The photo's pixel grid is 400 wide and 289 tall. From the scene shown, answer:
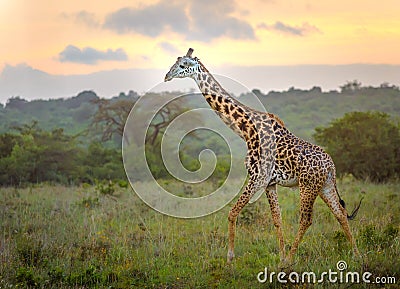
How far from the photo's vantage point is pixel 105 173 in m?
20.1

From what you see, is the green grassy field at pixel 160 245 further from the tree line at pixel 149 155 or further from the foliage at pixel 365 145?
the foliage at pixel 365 145

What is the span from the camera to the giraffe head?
781 cm

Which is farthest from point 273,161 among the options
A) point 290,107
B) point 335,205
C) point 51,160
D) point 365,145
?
point 290,107

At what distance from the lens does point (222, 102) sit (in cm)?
810

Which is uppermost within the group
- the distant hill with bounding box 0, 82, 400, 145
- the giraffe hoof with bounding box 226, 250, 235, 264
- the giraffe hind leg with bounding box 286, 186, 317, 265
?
the distant hill with bounding box 0, 82, 400, 145

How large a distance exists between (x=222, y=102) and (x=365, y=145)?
1063 centimetres

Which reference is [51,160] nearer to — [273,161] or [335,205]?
[273,161]

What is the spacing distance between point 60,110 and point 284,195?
96.5 feet

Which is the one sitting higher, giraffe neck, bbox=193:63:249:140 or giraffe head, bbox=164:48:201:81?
giraffe head, bbox=164:48:201:81

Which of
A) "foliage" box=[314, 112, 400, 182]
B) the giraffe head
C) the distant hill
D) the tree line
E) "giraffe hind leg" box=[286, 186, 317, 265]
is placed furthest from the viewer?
the distant hill

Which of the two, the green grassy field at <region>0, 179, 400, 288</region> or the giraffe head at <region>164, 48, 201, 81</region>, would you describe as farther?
the giraffe head at <region>164, 48, 201, 81</region>

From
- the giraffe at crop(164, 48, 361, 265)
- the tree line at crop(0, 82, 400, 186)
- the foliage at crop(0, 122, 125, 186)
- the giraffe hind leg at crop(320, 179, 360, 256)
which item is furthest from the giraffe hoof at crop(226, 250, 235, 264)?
the foliage at crop(0, 122, 125, 186)

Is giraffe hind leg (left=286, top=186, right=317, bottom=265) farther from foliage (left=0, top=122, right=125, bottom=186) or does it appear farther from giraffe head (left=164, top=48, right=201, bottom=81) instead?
foliage (left=0, top=122, right=125, bottom=186)

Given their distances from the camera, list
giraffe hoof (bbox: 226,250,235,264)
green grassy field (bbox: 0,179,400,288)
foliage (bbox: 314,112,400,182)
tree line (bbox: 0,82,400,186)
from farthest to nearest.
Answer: tree line (bbox: 0,82,400,186) < foliage (bbox: 314,112,400,182) < giraffe hoof (bbox: 226,250,235,264) < green grassy field (bbox: 0,179,400,288)
